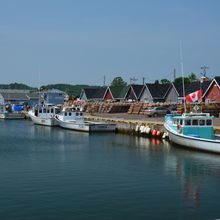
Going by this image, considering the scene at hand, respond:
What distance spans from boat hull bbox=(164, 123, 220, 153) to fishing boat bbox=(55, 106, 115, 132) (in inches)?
608

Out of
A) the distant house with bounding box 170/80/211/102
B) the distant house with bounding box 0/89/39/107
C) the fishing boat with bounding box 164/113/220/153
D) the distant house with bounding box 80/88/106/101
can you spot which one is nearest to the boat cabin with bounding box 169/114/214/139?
the fishing boat with bounding box 164/113/220/153

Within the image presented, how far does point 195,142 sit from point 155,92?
181ft

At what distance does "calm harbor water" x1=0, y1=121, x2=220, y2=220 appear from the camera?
18094mm

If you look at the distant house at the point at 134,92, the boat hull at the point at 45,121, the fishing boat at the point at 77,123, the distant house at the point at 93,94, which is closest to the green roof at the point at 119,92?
the distant house at the point at 134,92

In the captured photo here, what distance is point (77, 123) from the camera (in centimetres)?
5619

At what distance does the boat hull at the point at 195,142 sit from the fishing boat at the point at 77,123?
50.7 feet

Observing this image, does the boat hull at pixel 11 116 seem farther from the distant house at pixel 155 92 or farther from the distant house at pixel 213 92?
the distant house at pixel 213 92

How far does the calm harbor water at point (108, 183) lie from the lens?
18094 mm

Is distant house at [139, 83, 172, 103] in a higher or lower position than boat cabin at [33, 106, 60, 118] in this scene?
higher

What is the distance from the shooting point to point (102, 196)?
2034 centimetres

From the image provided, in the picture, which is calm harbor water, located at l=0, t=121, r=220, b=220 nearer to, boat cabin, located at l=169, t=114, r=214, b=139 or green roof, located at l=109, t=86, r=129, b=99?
boat cabin, located at l=169, t=114, r=214, b=139

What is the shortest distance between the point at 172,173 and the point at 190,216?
904 centimetres

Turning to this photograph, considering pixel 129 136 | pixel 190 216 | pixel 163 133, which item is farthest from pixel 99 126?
pixel 190 216

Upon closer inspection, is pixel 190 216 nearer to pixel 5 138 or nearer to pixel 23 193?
pixel 23 193
